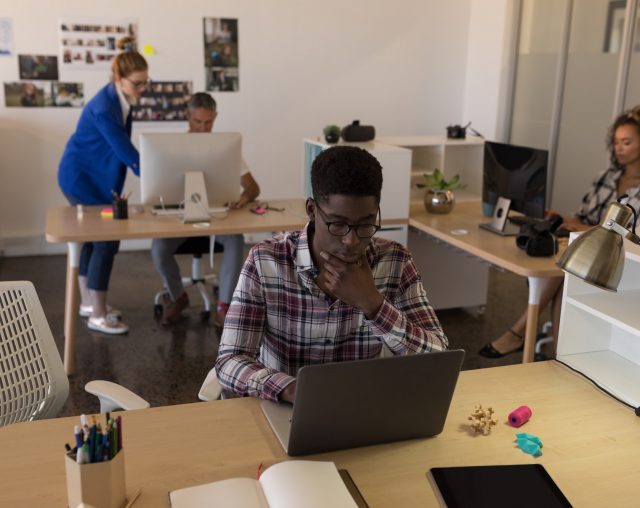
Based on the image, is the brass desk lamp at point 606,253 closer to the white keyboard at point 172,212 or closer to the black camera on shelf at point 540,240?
the black camera on shelf at point 540,240

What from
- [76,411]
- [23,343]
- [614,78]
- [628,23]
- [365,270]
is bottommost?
[76,411]

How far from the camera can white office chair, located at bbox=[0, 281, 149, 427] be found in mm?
1820

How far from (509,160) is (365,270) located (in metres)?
1.99

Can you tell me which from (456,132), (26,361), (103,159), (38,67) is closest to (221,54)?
(38,67)

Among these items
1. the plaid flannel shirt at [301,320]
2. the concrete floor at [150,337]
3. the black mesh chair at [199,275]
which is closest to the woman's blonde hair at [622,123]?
Answer: the concrete floor at [150,337]

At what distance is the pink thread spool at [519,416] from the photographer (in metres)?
1.54

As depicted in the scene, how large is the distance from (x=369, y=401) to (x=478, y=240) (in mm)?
2049

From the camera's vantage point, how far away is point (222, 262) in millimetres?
3893

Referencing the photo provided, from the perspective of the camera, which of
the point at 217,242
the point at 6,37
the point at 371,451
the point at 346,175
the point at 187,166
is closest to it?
the point at 371,451

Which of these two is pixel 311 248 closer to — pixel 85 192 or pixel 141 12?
pixel 85 192

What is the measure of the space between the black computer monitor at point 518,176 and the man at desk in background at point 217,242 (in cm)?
127

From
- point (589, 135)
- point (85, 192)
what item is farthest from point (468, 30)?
point (85, 192)

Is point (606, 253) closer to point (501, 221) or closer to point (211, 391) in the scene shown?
point (211, 391)

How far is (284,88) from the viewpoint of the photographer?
5.72m
